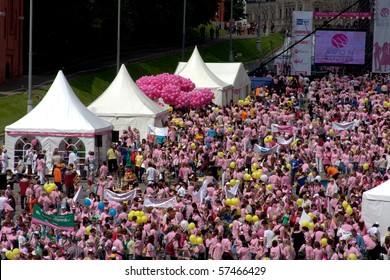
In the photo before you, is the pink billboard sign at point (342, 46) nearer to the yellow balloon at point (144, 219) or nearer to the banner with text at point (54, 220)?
the yellow balloon at point (144, 219)

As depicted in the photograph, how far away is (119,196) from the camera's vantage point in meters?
29.7

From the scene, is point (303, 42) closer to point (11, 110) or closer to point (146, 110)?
point (11, 110)

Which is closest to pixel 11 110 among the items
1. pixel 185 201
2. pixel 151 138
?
pixel 151 138

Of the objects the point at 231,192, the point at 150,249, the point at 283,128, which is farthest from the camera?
the point at 283,128

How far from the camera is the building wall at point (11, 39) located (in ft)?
206

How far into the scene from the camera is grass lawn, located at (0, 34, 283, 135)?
179 ft

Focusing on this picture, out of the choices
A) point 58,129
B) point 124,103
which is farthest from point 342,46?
point 58,129

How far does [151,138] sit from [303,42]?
2904cm

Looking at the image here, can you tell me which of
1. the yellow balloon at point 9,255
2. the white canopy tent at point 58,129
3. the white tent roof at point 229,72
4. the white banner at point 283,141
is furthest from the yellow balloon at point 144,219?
the white tent roof at point 229,72

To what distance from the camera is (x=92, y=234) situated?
25281mm

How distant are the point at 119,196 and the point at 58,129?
8.70 metres

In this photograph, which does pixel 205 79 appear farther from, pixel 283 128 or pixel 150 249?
pixel 150 249

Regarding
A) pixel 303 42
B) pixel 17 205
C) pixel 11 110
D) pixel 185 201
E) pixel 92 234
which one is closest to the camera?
pixel 92 234

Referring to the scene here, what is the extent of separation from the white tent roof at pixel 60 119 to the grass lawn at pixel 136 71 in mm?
11381
